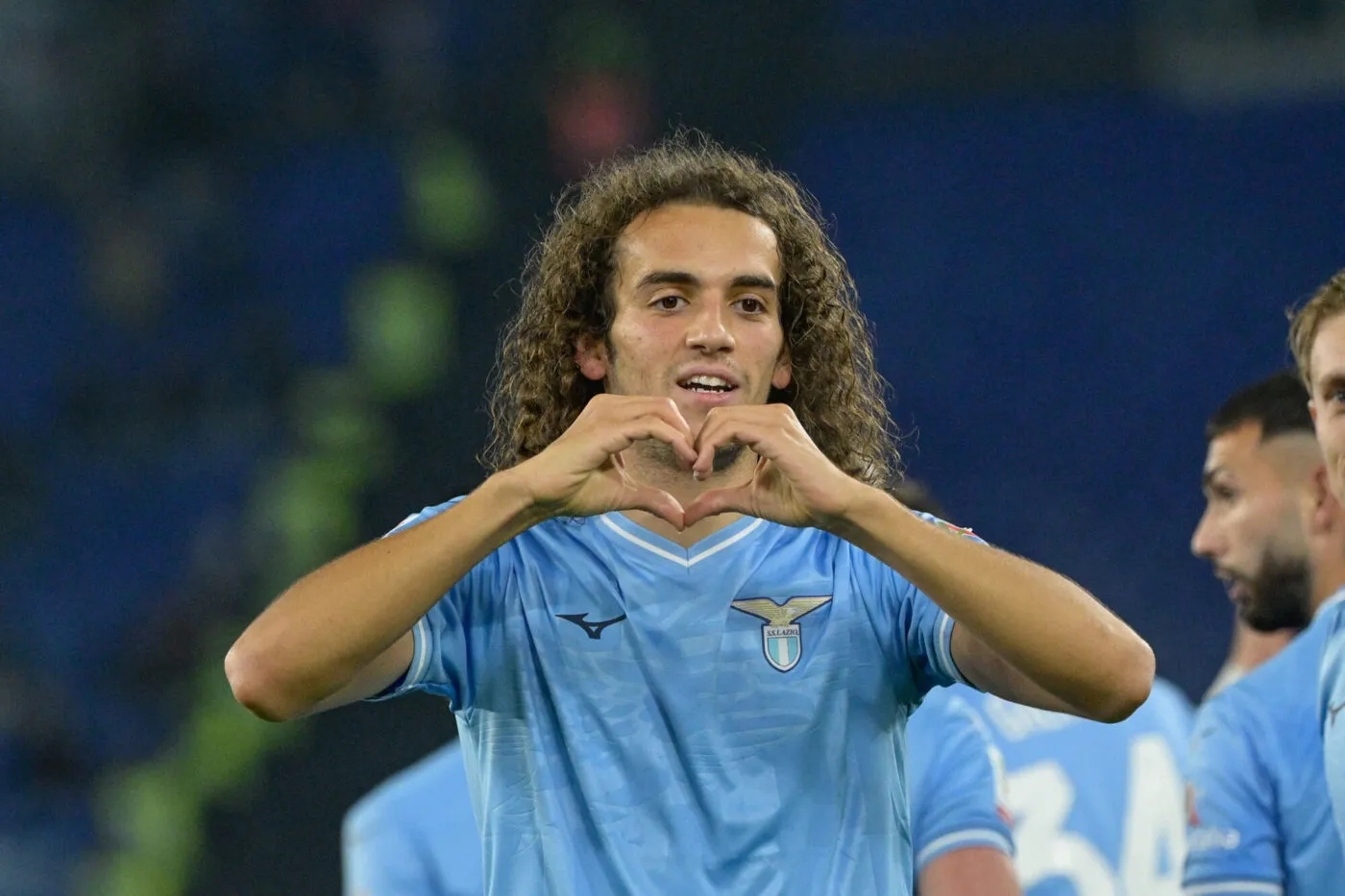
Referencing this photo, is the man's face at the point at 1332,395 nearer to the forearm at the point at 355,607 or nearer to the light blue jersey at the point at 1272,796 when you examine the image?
the light blue jersey at the point at 1272,796

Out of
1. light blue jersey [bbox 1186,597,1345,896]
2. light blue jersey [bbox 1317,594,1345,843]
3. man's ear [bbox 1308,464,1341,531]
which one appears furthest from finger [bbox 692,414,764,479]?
man's ear [bbox 1308,464,1341,531]

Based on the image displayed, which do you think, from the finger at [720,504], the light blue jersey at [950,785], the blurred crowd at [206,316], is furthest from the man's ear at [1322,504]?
the blurred crowd at [206,316]

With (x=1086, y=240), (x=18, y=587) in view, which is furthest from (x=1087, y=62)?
(x=18, y=587)

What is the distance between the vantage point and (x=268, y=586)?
8.36 meters

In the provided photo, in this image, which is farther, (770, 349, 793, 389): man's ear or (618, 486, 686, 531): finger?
(770, 349, 793, 389): man's ear

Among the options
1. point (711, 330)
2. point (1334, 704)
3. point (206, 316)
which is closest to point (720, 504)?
point (711, 330)

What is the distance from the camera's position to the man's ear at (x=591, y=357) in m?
3.16

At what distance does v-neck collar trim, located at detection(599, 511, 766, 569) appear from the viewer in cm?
282

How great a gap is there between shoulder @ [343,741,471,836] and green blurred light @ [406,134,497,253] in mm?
5302

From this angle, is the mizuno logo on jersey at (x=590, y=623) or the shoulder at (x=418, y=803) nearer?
the mizuno logo on jersey at (x=590, y=623)

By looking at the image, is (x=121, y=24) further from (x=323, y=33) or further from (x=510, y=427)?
(x=510, y=427)

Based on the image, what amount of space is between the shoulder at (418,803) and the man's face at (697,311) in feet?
3.72

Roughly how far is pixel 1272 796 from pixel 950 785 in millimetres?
745

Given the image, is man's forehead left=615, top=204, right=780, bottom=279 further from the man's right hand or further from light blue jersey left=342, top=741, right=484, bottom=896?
light blue jersey left=342, top=741, right=484, bottom=896
